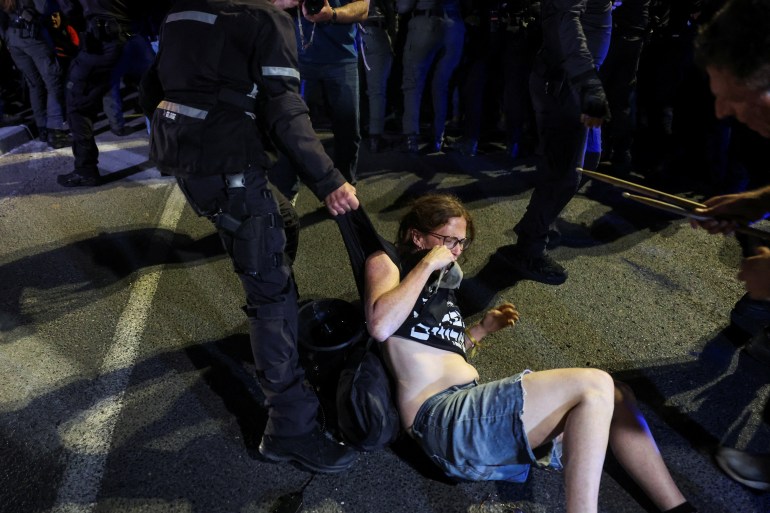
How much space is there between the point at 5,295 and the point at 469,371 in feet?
10.1

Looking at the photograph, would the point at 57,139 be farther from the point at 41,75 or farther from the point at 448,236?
the point at 448,236

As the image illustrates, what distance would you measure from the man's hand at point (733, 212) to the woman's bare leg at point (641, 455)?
2.57ft

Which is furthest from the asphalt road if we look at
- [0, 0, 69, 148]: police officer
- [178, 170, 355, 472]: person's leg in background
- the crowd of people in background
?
[0, 0, 69, 148]: police officer

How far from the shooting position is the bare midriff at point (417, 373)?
183 cm

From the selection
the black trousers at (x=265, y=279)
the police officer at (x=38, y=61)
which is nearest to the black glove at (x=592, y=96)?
the black trousers at (x=265, y=279)

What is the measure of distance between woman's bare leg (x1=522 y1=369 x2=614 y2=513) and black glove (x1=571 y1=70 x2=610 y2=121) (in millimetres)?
1669

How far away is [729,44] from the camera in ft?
4.75

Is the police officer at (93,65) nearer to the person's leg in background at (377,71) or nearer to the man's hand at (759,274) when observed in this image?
the person's leg in background at (377,71)

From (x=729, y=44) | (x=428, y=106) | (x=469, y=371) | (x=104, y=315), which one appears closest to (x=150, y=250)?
(x=104, y=315)

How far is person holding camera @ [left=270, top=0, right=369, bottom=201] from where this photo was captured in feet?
11.9

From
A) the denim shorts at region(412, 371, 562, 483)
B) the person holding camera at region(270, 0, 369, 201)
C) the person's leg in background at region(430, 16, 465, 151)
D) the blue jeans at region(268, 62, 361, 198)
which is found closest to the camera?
the denim shorts at region(412, 371, 562, 483)

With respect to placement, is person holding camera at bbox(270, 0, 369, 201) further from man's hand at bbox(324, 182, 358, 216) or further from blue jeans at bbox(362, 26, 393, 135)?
man's hand at bbox(324, 182, 358, 216)

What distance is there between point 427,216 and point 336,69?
225 centimetres

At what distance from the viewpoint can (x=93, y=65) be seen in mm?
4430
